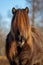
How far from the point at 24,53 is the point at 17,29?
0.76 m

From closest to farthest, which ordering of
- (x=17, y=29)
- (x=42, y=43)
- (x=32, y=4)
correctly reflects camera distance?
(x=17, y=29)
(x=42, y=43)
(x=32, y=4)

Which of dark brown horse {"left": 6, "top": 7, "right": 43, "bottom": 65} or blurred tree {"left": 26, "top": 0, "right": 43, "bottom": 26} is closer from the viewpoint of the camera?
dark brown horse {"left": 6, "top": 7, "right": 43, "bottom": 65}

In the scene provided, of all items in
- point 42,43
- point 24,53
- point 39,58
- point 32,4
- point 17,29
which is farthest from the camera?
point 32,4

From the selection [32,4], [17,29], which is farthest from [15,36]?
[32,4]

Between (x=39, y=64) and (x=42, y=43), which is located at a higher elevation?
(x=42, y=43)

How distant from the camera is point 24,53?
254 inches

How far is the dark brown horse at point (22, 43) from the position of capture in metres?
6.03

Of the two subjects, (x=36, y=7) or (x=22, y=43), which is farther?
(x=36, y=7)

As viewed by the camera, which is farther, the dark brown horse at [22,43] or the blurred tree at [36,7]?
the blurred tree at [36,7]

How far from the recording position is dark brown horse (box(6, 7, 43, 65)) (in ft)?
19.8

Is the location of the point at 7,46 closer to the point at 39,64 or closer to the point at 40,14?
the point at 39,64

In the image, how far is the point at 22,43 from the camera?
6000 mm

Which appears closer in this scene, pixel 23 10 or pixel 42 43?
pixel 23 10

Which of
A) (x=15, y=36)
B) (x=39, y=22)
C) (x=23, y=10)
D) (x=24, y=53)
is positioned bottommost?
(x=39, y=22)
